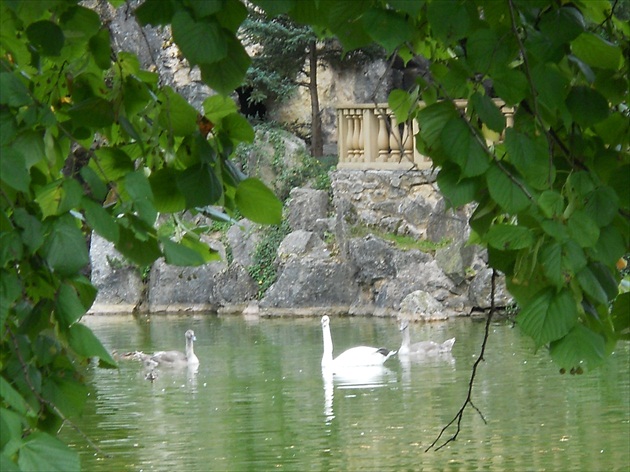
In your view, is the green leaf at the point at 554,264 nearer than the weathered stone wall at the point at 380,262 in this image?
Yes

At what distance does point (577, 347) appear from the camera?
1440mm

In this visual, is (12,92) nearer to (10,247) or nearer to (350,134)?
(10,247)

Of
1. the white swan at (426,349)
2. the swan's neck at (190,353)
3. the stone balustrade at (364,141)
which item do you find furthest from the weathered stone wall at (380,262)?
the swan's neck at (190,353)

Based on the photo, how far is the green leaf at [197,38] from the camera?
141cm

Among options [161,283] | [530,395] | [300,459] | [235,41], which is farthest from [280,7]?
[161,283]

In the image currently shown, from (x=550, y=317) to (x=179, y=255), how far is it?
0.50 metres

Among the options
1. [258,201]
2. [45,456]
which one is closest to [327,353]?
[258,201]

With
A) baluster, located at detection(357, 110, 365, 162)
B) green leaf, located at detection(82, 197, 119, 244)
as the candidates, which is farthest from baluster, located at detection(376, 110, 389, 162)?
green leaf, located at detection(82, 197, 119, 244)

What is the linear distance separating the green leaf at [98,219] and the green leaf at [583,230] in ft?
1.96

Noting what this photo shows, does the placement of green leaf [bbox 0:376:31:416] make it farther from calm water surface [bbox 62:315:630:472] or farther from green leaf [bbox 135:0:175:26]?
calm water surface [bbox 62:315:630:472]

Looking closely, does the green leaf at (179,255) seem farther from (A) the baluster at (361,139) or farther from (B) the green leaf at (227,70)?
(A) the baluster at (361,139)

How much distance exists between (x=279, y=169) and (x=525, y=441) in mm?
12096

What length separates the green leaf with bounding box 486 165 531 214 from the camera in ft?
4.98

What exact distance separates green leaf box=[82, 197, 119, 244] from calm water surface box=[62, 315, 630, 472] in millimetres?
5438
